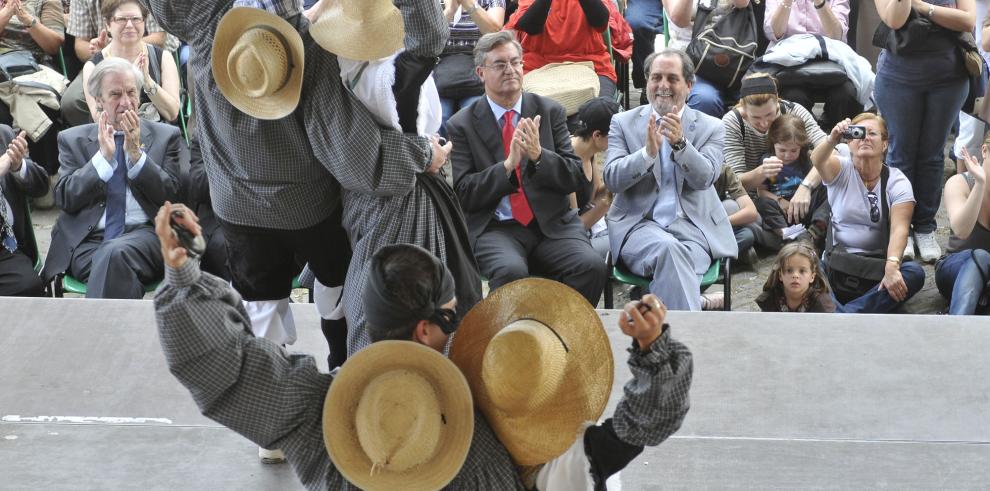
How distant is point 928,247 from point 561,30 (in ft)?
6.85

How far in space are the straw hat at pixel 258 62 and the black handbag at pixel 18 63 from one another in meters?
4.04

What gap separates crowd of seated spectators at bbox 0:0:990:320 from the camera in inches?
187

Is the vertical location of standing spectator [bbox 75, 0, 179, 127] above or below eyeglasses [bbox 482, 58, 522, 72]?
below

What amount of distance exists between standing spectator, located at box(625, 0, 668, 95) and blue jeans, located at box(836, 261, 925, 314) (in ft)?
8.15

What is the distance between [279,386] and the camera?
223cm

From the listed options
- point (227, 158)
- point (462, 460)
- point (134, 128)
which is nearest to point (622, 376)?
point (227, 158)

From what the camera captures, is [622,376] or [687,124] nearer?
[622,376]

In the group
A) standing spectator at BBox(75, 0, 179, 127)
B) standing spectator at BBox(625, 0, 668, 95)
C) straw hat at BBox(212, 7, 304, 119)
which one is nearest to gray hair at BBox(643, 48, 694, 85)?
standing spectator at BBox(625, 0, 668, 95)

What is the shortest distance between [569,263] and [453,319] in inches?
96.5

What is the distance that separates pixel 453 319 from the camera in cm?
229

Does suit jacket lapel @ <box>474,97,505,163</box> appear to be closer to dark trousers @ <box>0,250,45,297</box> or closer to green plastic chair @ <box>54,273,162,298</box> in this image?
green plastic chair @ <box>54,273,162,298</box>

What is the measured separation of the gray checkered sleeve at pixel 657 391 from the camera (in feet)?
6.91

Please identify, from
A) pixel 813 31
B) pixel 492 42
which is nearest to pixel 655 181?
pixel 492 42

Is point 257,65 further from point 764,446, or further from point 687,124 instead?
point 687,124
